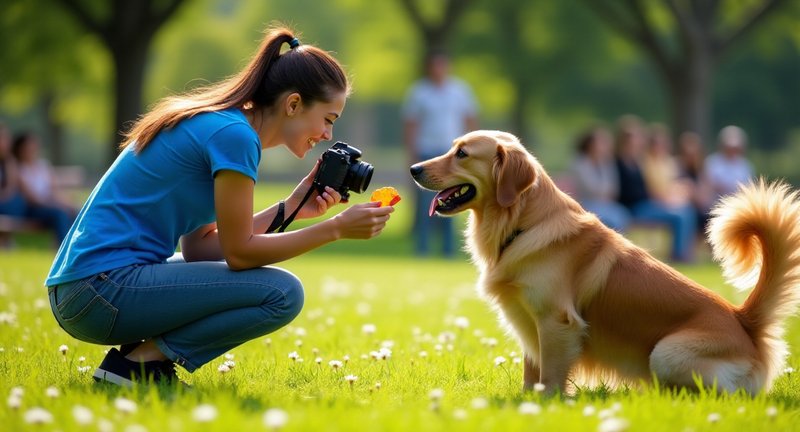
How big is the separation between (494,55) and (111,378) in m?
30.2

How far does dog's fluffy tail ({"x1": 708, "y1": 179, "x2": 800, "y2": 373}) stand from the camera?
14.7ft

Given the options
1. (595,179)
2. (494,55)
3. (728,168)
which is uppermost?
(494,55)

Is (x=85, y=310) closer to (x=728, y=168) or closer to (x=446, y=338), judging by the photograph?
(x=446, y=338)

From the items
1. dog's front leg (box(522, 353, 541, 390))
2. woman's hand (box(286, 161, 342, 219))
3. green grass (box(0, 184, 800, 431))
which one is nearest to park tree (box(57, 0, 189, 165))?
green grass (box(0, 184, 800, 431))

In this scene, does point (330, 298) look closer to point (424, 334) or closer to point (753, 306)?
point (424, 334)

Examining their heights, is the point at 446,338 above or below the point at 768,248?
below

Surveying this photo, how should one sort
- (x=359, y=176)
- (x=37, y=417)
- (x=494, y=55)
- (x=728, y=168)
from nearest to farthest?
(x=37, y=417), (x=359, y=176), (x=728, y=168), (x=494, y=55)

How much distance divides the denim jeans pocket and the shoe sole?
0.16m

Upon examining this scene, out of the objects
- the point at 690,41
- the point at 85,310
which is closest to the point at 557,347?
the point at 85,310

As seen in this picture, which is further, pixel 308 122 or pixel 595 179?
pixel 595 179

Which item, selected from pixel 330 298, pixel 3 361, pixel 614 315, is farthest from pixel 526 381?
pixel 330 298

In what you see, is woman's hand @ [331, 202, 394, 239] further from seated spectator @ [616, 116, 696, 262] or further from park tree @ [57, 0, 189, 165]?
park tree @ [57, 0, 189, 165]

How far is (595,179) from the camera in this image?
13750 mm

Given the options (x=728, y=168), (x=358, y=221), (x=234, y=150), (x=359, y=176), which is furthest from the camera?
(x=728, y=168)
